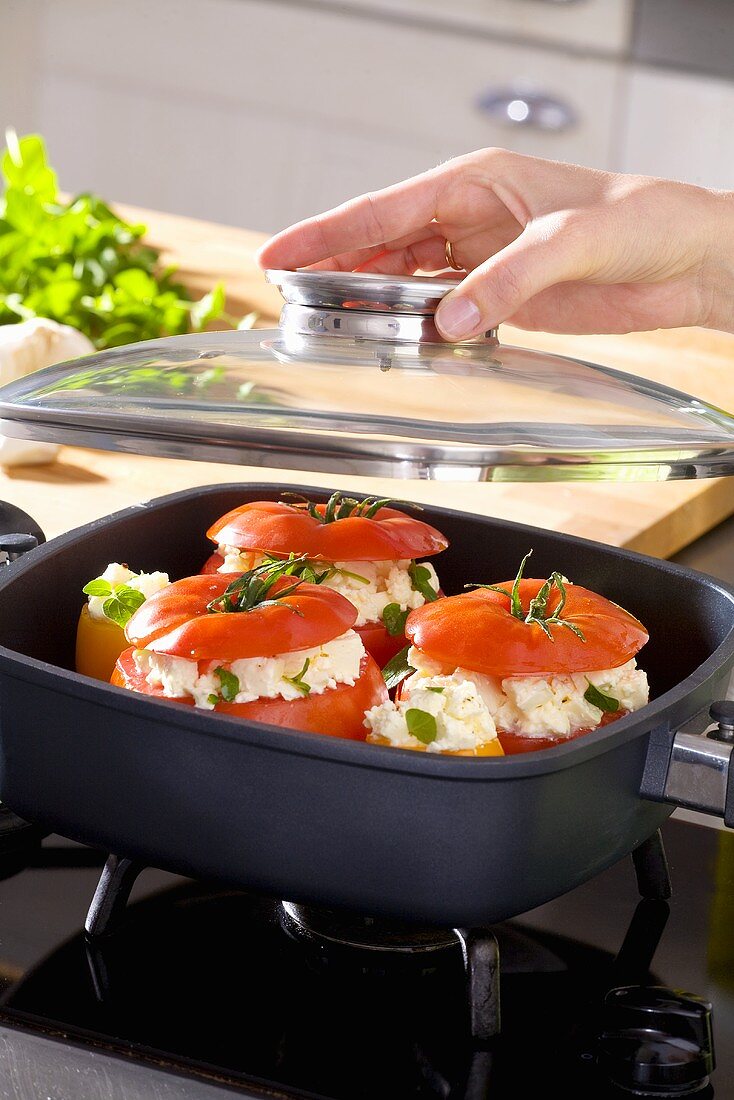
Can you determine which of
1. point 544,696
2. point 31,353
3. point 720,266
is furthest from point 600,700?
point 31,353

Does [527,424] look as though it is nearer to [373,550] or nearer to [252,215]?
[373,550]

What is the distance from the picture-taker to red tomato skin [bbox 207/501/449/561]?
898mm

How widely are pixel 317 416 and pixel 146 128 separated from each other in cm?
468

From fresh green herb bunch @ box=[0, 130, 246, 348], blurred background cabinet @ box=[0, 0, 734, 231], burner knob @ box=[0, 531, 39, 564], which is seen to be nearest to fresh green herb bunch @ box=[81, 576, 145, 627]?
burner knob @ box=[0, 531, 39, 564]

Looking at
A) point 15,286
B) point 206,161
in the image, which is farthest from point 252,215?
point 15,286

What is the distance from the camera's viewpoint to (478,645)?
2.55ft

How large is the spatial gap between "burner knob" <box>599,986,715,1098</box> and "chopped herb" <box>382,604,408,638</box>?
0.28m

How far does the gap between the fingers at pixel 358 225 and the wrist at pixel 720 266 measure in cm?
24

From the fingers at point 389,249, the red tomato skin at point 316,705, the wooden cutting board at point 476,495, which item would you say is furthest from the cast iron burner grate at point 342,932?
the fingers at point 389,249

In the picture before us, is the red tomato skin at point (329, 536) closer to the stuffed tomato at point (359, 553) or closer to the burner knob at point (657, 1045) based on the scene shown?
the stuffed tomato at point (359, 553)

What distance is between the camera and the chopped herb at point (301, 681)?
2.49ft

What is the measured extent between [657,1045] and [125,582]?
0.43 m

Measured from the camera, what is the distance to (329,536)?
2.98ft

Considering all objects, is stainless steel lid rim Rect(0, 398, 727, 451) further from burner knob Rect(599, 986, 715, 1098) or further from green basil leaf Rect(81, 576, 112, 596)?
burner knob Rect(599, 986, 715, 1098)
